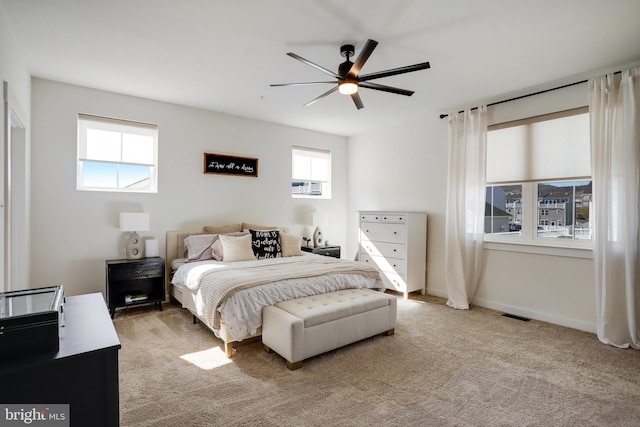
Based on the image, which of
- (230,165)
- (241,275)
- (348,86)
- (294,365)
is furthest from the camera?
(230,165)

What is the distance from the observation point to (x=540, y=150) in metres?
3.79

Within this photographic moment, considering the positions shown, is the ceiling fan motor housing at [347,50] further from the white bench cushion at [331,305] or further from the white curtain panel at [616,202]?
the white curtain panel at [616,202]

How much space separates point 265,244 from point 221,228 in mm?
712

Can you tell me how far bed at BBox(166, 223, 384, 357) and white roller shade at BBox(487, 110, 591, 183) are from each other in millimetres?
2093

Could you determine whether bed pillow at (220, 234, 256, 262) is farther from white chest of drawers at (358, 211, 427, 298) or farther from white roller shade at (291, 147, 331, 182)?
white chest of drawers at (358, 211, 427, 298)

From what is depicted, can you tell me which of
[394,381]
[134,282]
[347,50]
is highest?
[347,50]

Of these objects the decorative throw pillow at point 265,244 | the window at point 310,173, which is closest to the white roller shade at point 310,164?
the window at point 310,173

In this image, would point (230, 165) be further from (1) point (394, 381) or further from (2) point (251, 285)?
(1) point (394, 381)

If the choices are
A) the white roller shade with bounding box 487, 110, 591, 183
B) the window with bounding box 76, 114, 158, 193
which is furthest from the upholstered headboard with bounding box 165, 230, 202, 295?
the white roller shade with bounding box 487, 110, 591, 183

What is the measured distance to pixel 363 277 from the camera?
12.1 ft

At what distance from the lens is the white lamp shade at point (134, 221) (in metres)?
3.82

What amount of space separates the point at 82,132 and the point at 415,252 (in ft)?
14.7

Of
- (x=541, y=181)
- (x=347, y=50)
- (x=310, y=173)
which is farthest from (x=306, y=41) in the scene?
(x=310, y=173)

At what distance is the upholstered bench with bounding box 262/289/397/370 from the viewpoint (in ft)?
8.50
